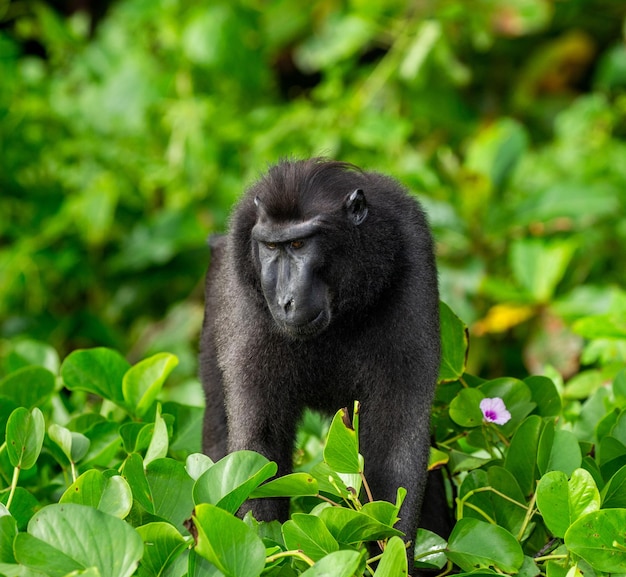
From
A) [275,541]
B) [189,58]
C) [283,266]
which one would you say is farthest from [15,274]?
[275,541]

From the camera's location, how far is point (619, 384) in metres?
2.76

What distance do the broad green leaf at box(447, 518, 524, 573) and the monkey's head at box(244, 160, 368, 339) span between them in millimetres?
661

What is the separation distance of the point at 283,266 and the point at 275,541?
71 cm

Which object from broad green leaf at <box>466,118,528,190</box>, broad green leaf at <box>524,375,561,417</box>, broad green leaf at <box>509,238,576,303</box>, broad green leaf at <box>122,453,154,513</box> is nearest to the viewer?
broad green leaf at <box>122,453,154,513</box>

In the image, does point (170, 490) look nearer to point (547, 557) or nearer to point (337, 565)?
point (337, 565)

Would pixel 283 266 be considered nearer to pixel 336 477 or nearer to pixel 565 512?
pixel 336 477

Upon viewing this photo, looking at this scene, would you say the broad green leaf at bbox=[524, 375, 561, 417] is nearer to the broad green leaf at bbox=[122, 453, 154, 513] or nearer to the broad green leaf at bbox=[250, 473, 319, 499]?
the broad green leaf at bbox=[250, 473, 319, 499]

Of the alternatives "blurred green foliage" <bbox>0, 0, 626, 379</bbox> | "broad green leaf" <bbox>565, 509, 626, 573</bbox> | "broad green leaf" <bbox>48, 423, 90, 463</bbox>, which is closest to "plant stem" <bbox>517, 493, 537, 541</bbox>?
"broad green leaf" <bbox>565, 509, 626, 573</bbox>

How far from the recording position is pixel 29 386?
2.78m

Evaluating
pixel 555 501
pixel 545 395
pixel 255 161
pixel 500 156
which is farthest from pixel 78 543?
pixel 255 161

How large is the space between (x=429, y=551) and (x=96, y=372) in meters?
1.08

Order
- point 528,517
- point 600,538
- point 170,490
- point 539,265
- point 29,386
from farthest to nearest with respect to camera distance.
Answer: point 539,265 → point 29,386 → point 528,517 → point 170,490 → point 600,538

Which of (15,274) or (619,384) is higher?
(619,384)

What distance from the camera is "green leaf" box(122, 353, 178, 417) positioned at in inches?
104
